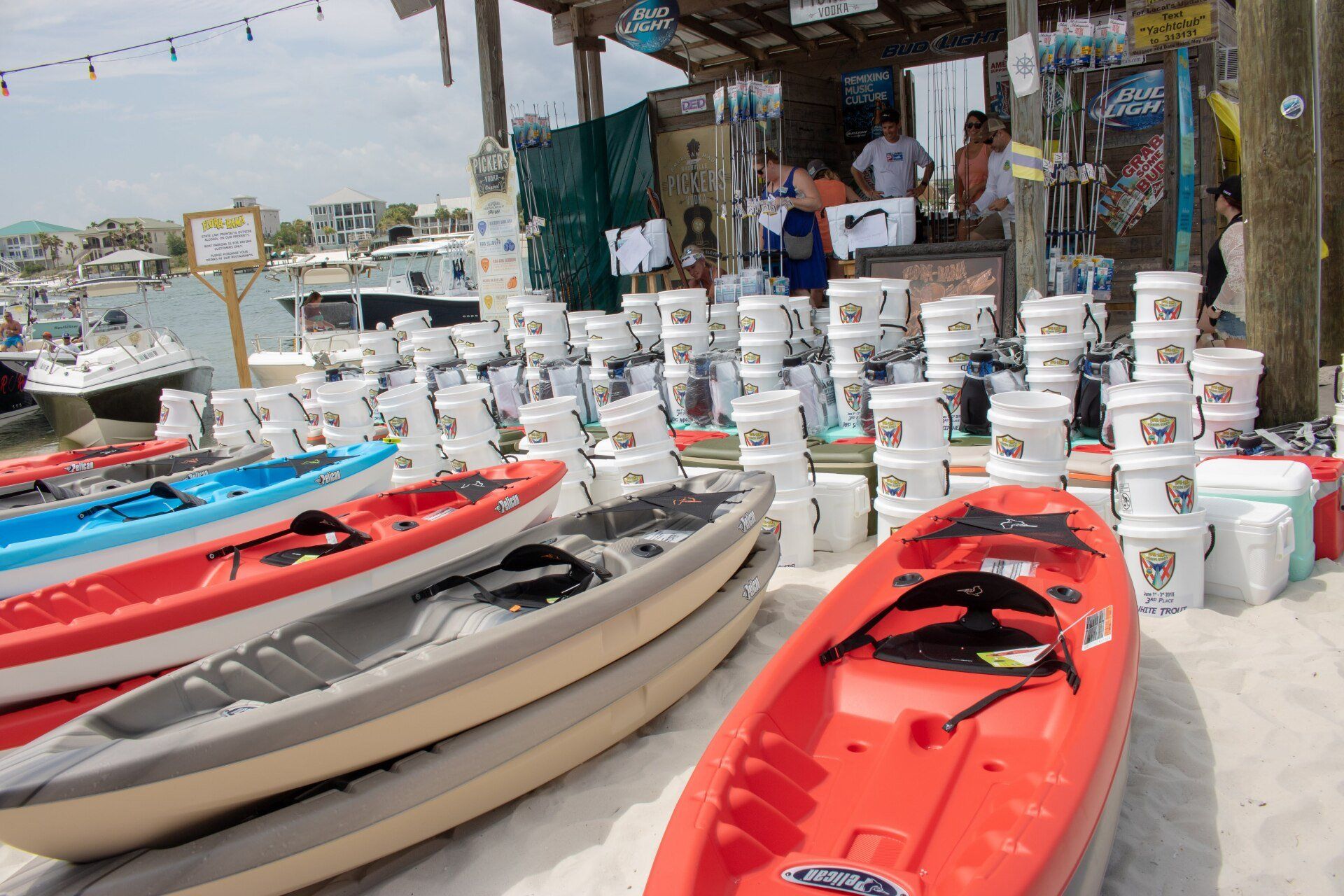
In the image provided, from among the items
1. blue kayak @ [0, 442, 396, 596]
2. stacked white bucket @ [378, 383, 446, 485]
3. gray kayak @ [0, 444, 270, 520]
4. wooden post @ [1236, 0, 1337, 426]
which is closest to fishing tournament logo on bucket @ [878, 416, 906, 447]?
wooden post @ [1236, 0, 1337, 426]

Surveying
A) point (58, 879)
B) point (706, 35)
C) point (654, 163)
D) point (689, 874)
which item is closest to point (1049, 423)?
point (689, 874)

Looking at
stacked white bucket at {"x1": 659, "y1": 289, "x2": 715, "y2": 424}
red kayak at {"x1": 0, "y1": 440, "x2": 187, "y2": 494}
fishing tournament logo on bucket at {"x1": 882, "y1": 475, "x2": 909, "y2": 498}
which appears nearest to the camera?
fishing tournament logo on bucket at {"x1": 882, "y1": 475, "x2": 909, "y2": 498}

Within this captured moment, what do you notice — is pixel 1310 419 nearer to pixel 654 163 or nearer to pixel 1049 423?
pixel 1049 423

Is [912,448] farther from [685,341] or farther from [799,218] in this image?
[799,218]

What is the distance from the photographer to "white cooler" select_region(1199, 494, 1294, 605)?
3.36 meters

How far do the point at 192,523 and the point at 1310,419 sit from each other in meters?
5.75

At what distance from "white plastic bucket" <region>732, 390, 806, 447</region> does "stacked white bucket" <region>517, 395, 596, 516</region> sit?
4.02ft

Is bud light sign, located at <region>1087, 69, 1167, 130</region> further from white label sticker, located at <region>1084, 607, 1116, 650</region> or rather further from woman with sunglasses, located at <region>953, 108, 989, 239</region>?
white label sticker, located at <region>1084, 607, 1116, 650</region>

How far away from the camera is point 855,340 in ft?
17.6

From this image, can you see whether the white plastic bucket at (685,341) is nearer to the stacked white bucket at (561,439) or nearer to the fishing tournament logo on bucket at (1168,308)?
the stacked white bucket at (561,439)

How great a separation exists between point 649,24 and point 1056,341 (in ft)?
17.7

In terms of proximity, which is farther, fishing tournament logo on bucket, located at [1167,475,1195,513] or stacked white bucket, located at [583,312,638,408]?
stacked white bucket, located at [583,312,638,408]

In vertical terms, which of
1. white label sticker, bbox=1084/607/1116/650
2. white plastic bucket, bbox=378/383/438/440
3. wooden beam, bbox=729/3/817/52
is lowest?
white label sticker, bbox=1084/607/1116/650

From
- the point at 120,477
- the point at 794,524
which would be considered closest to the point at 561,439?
the point at 794,524
